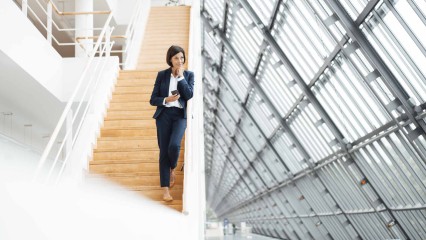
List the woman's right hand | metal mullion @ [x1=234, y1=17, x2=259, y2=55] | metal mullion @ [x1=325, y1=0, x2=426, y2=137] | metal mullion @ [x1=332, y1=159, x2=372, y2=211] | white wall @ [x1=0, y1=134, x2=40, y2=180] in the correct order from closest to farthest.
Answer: the woman's right hand
metal mullion @ [x1=325, y1=0, x2=426, y2=137]
white wall @ [x1=0, y1=134, x2=40, y2=180]
metal mullion @ [x1=332, y1=159, x2=372, y2=211]
metal mullion @ [x1=234, y1=17, x2=259, y2=55]

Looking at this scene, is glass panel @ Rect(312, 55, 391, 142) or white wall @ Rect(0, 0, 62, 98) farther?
glass panel @ Rect(312, 55, 391, 142)

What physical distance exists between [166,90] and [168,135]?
490mm

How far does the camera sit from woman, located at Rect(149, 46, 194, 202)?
555 cm

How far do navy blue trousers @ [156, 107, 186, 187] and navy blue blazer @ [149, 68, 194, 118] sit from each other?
84mm

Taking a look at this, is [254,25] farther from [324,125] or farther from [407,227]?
[407,227]

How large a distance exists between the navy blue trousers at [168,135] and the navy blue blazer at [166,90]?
0.28 ft

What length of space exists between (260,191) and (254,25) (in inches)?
630

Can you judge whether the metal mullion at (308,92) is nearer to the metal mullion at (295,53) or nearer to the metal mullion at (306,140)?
the metal mullion at (295,53)

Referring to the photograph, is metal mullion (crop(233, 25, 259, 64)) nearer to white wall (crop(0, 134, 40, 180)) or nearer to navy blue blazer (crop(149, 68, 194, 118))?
white wall (crop(0, 134, 40, 180))

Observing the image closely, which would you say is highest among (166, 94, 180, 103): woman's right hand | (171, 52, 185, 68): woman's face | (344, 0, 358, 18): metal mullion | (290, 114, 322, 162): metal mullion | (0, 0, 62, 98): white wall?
(0, 0, 62, 98): white wall

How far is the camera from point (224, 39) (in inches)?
835

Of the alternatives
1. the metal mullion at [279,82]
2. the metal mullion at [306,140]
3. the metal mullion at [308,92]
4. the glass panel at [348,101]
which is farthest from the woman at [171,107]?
the metal mullion at [306,140]

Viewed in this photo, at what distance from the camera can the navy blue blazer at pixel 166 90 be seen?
5621mm

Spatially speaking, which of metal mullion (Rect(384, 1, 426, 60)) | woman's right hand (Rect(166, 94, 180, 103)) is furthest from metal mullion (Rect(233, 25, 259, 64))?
woman's right hand (Rect(166, 94, 180, 103))
